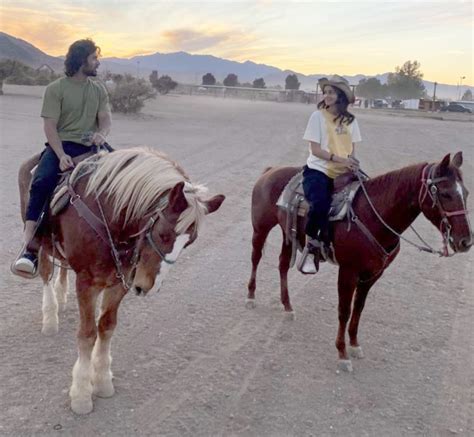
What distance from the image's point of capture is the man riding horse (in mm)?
4152

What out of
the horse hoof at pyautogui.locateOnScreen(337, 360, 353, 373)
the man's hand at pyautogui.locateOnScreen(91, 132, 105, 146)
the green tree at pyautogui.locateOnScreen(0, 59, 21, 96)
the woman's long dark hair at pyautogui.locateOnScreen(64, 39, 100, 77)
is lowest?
the horse hoof at pyautogui.locateOnScreen(337, 360, 353, 373)

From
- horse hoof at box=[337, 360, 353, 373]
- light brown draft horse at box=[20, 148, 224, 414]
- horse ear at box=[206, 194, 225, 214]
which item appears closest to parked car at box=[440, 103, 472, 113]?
horse hoof at box=[337, 360, 353, 373]

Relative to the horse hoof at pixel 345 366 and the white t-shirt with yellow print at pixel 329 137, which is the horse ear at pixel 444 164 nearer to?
the white t-shirt with yellow print at pixel 329 137

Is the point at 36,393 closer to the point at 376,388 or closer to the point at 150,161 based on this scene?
the point at 150,161

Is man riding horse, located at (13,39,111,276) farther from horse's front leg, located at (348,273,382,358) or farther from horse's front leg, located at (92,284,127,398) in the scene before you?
horse's front leg, located at (348,273,382,358)

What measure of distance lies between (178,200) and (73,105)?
151 centimetres

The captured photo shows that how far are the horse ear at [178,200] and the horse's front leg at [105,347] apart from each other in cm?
105

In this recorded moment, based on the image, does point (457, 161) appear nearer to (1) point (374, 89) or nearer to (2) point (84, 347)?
(2) point (84, 347)

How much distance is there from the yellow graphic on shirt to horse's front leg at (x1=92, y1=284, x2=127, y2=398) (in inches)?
95.2

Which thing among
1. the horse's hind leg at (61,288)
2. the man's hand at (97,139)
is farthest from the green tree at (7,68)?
the man's hand at (97,139)

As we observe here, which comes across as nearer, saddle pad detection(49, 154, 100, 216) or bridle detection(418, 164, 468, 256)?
saddle pad detection(49, 154, 100, 216)

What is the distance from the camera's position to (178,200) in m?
3.43

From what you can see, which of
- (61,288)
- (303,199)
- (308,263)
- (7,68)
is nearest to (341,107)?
(303,199)

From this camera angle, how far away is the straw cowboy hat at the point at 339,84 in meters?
4.96
